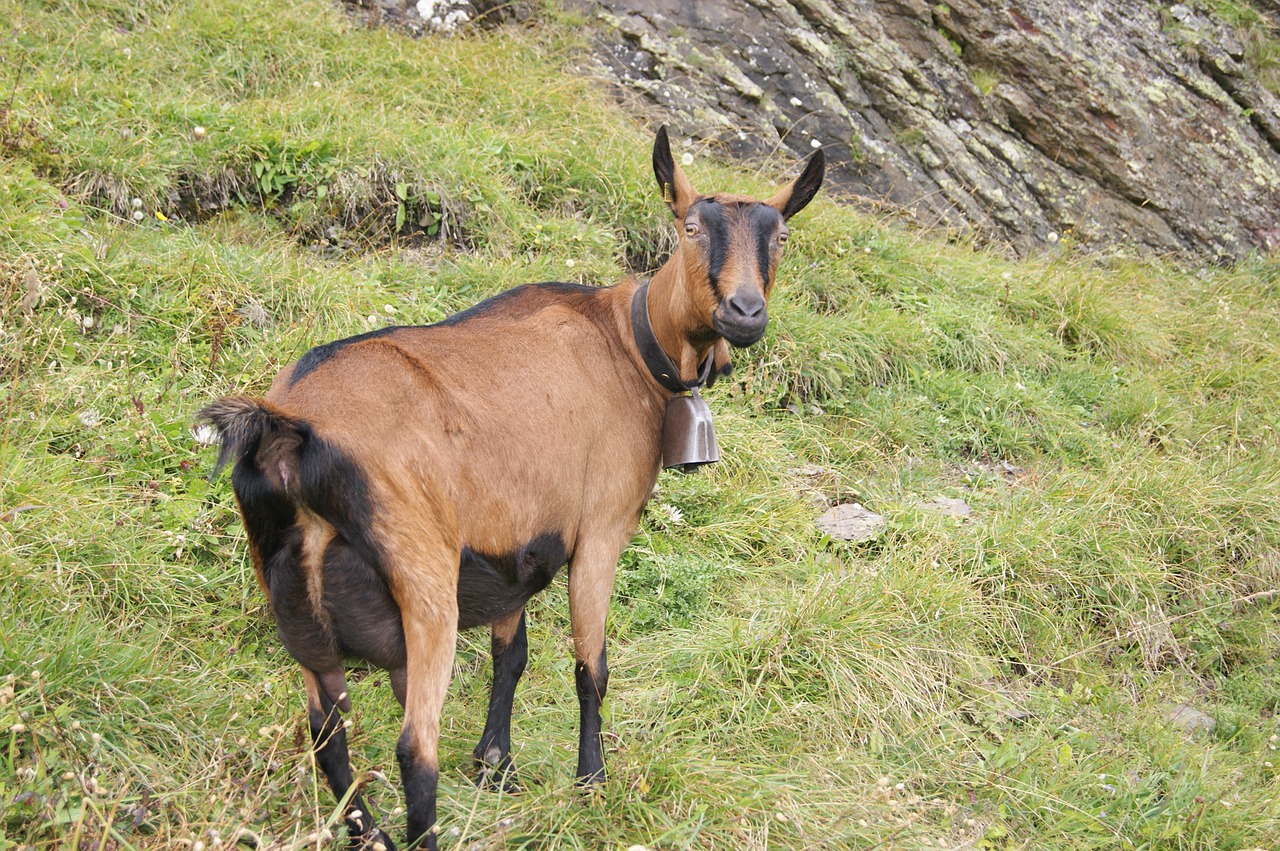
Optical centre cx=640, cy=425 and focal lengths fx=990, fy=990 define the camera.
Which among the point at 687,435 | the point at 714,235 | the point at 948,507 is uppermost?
the point at 714,235

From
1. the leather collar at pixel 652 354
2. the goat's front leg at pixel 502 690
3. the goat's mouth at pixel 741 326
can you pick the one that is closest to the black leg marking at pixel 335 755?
the goat's front leg at pixel 502 690

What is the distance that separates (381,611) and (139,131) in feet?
14.1

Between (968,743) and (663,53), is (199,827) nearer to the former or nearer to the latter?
(968,743)

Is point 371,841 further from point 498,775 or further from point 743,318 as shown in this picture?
point 743,318

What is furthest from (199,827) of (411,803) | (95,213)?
(95,213)

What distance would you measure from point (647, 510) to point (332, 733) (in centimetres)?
239

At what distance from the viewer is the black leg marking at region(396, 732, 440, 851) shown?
2566 mm

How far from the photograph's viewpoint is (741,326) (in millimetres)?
3135

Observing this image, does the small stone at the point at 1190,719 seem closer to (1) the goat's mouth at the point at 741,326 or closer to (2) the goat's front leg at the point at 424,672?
(1) the goat's mouth at the point at 741,326

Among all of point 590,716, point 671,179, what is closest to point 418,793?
point 590,716

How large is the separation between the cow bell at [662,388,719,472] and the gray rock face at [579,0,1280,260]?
16.1 ft

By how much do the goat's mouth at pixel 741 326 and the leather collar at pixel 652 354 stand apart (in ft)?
1.14

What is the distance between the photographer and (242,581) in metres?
3.89

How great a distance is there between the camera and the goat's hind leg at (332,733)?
9.32 ft
